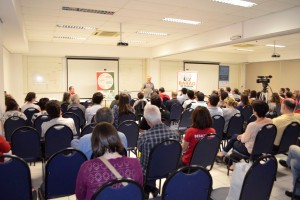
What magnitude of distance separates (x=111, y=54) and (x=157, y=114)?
9131mm

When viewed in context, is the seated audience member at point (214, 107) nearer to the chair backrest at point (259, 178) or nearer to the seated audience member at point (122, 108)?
the seated audience member at point (122, 108)

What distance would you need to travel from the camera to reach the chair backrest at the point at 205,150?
292cm

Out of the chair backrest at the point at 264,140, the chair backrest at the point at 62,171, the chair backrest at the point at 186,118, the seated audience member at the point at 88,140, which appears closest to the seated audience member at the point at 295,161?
the chair backrest at the point at 264,140

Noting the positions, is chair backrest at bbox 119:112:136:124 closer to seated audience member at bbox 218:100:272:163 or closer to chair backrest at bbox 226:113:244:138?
chair backrest at bbox 226:113:244:138

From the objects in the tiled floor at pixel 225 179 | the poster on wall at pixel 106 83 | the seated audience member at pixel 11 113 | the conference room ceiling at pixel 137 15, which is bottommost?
the tiled floor at pixel 225 179

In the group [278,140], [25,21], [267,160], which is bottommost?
[278,140]

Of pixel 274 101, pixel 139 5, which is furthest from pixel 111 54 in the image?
pixel 274 101

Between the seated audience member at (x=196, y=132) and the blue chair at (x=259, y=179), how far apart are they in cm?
104

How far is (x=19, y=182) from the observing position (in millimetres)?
2082

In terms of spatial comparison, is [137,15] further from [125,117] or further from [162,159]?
[162,159]

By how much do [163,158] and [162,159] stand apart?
0.02 m

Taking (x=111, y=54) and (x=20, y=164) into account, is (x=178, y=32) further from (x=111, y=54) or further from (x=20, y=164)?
(x=20, y=164)

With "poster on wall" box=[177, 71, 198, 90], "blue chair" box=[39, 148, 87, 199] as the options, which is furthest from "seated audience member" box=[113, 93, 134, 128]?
"poster on wall" box=[177, 71, 198, 90]

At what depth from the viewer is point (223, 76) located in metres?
15.1
